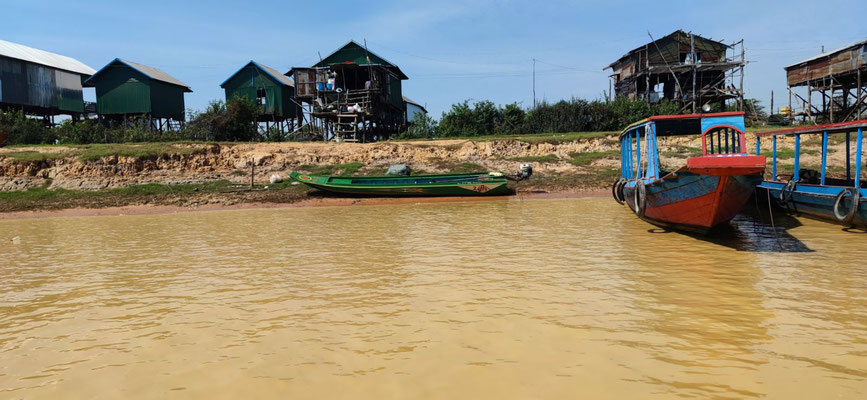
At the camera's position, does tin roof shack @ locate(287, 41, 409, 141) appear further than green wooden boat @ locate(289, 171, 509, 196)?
Yes

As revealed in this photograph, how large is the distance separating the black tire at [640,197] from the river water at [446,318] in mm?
956

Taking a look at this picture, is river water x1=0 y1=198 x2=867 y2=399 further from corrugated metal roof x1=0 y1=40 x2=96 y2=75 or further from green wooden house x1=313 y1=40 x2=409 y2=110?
corrugated metal roof x1=0 y1=40 x2=96 y2=75

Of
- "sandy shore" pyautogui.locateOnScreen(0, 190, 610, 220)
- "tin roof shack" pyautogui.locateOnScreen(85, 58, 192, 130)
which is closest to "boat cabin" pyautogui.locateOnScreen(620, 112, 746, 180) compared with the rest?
"sandy shore" pyautogui.locateOnScreen(0, 190, 610, 220)

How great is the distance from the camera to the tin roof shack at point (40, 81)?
103 ft

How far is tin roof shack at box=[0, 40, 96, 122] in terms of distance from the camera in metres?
31.5

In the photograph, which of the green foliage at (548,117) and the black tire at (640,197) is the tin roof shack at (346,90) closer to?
the green foliage at (548,117)

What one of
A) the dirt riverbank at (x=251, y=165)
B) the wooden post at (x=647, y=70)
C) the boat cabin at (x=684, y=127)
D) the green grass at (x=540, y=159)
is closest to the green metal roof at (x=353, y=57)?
the dirt riverbank at (x=251, y=165)

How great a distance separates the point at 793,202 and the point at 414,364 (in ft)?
42.3

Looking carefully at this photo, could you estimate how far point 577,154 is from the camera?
24922mm

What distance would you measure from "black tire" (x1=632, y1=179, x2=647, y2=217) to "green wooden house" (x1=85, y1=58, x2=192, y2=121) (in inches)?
1281

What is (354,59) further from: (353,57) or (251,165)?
(251,165)

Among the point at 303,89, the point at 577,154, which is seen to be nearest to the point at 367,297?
the point at 577,154

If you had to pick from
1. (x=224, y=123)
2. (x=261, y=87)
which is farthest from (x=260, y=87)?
(x=224, y=123)

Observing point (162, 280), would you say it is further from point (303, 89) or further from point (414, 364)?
point (303, 89)
